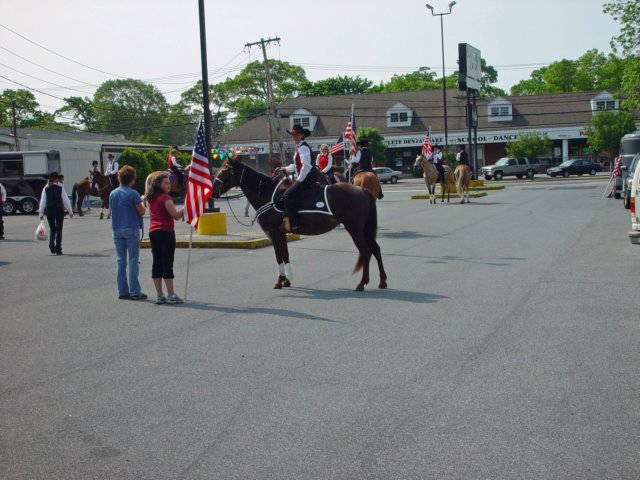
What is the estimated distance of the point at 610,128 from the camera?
218ft

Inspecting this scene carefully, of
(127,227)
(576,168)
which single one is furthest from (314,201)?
(576,168)

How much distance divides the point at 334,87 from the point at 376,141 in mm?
25959

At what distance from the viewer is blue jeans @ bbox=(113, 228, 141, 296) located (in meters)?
11.7

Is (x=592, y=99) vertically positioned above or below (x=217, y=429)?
above

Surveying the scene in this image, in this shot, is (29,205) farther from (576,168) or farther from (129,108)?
(129,108)

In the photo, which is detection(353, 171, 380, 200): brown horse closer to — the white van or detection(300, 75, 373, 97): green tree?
the white van

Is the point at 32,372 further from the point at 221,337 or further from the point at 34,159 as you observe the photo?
A: the point at 34,159

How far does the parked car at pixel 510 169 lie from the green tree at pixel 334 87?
35.6 m

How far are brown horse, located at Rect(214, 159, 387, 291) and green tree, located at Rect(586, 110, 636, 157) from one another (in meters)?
59.8

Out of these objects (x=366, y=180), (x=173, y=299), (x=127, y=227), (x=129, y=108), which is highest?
(x=129, y=108)

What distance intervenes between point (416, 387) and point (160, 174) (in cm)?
629

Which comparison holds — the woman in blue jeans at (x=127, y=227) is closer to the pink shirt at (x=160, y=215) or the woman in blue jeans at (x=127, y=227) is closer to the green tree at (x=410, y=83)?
the pink shirt at (x=160, y=215)

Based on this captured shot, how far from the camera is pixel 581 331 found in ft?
28.7

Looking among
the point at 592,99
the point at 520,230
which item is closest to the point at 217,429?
the point at 520,230
